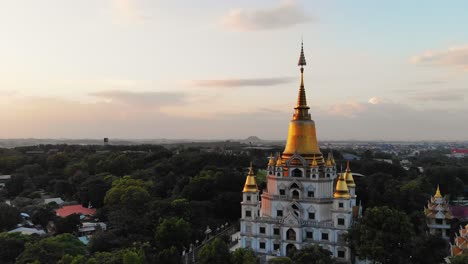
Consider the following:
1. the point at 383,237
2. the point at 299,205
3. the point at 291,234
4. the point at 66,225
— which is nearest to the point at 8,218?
the point at 66,225

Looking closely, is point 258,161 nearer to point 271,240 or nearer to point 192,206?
point 192,206

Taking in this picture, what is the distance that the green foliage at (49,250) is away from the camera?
33000 millimetres

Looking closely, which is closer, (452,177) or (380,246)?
(380,246)

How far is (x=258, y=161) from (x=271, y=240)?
6287 centimetres

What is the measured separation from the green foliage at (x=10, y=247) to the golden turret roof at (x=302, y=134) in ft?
81.2

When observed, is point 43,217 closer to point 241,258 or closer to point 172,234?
point 172,234

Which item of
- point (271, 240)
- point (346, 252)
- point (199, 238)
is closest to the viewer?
point (346, 252)

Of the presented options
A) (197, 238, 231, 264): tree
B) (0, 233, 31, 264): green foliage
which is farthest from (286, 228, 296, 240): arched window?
(0, 233, 31, 264): green foliage

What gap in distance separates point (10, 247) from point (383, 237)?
30060 millimetres

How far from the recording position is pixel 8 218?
47344 millimetres

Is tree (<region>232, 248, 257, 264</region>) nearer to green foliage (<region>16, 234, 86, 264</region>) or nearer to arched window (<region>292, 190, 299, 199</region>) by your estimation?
arched window (<region>292, 190, 299, 199</region>)

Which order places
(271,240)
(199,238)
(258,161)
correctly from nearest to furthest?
(271,240)
(199,238)
(258,161)

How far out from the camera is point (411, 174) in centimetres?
8312

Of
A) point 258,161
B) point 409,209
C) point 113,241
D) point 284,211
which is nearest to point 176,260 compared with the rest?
point 113,241
